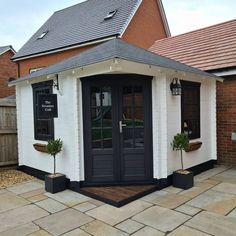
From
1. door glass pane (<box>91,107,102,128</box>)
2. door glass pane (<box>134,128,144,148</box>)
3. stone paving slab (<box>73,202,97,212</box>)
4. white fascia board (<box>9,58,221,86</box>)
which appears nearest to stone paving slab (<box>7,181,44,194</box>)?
stone paving slab (<box>73,202,97,212</box>)

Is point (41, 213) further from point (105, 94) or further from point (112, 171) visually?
point (105, 94)

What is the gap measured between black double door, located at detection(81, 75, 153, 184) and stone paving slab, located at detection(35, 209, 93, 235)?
1138 millimetres

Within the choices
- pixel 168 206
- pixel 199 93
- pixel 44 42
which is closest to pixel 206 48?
pixel 199 93

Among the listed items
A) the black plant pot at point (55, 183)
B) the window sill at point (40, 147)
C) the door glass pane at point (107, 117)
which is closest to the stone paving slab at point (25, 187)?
the black plant pot at point (55, 183)

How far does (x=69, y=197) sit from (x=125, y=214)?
125 cm

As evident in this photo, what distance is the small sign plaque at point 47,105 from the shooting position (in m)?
4.74

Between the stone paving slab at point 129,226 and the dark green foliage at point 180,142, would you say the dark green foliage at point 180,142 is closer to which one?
the dark green foliage at point 180,142

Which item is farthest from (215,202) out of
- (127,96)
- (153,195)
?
(127,96)

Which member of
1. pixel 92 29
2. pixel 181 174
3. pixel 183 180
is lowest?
pixel 183 180

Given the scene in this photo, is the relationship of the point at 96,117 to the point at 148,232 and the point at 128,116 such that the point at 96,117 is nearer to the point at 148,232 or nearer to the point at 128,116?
the point at 128,116

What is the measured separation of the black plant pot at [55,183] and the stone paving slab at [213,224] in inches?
98.4

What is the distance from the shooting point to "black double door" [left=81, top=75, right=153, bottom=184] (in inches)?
184

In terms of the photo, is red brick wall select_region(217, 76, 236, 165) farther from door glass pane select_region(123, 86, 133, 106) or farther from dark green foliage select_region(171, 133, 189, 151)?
door glass pane select_region(123, 86, 133, 106)

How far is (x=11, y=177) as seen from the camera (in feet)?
19.1
